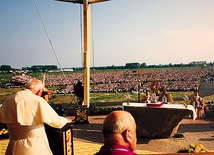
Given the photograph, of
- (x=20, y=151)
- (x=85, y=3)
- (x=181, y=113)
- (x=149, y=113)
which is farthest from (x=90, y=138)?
(x=85, y=3)

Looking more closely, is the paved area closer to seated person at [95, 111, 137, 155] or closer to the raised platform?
the raised platform

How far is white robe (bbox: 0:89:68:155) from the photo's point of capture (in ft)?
12.2

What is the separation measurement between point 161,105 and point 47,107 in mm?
4944

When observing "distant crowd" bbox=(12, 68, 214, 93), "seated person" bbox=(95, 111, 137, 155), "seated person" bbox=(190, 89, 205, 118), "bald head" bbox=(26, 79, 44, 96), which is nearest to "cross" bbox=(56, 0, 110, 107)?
"distant crowd" bbox=(12, 68, 214, 93)

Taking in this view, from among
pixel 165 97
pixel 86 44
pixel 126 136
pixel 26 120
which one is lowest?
pixel 165 97

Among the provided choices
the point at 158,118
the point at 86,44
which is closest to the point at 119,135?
the point at 158,118

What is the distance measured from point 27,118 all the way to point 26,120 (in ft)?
0.10

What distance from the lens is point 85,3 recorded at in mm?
11117

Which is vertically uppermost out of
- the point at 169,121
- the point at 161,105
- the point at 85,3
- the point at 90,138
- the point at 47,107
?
the point at 85,3

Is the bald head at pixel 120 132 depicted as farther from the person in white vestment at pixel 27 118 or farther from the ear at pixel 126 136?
the person in white vestment at pixel 27 118

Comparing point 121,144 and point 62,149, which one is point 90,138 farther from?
point 121,144

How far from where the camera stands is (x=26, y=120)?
12.1 feet

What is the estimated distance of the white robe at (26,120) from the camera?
371 cm

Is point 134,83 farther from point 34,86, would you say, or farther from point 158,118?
point 34,86
